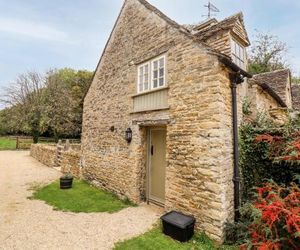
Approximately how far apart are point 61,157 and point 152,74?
1221cm

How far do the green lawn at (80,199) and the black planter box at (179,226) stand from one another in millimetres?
2479

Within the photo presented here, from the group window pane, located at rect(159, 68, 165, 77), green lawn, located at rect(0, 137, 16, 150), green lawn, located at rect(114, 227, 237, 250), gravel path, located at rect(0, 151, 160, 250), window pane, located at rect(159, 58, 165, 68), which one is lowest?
gravel path, located at rect(0, 151, 160, 250)

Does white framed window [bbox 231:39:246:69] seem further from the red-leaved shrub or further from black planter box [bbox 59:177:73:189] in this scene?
black planter box [bbox 59:177:73:189]

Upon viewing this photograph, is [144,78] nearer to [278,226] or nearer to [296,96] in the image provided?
[278,226]

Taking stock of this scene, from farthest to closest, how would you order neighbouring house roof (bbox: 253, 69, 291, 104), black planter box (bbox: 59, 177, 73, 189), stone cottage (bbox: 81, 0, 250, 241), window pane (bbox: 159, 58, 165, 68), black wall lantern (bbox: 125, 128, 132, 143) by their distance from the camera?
neighbouring house roof (bbox: 253, 69, 291, 104) < black planter box (bbox: 59, 177, 73, 189) < black wall lantern (bbox: 125, 128, 132, 143) < window pane (bbox: 159, 58, 165, 68) < stone cottage (bbox: 81, 0, 250, 241)

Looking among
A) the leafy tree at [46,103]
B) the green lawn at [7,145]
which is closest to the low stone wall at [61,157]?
the leafy tree at [46,103]

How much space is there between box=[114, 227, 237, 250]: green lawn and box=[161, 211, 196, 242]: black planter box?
120 millimetres

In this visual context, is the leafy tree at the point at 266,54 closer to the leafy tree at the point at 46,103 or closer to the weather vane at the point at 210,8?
the weather vane at the point at 210,8

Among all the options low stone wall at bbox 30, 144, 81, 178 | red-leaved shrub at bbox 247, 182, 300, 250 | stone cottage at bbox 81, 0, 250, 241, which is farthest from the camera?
low stone wall at bbox 30, 144, 81, 178

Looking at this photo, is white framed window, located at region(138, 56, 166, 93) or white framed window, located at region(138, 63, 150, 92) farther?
white framed window, located at region(138, 63, 150, 92)

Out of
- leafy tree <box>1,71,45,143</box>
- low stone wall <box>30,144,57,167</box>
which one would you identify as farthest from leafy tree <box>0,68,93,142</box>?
low stone wall <box>30,144,57,167</box>

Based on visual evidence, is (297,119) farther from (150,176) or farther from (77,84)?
(77,84)

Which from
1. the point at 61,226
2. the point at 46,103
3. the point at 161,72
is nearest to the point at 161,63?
the point at 161,72

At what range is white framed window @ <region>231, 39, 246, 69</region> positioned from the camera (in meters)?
6.70
